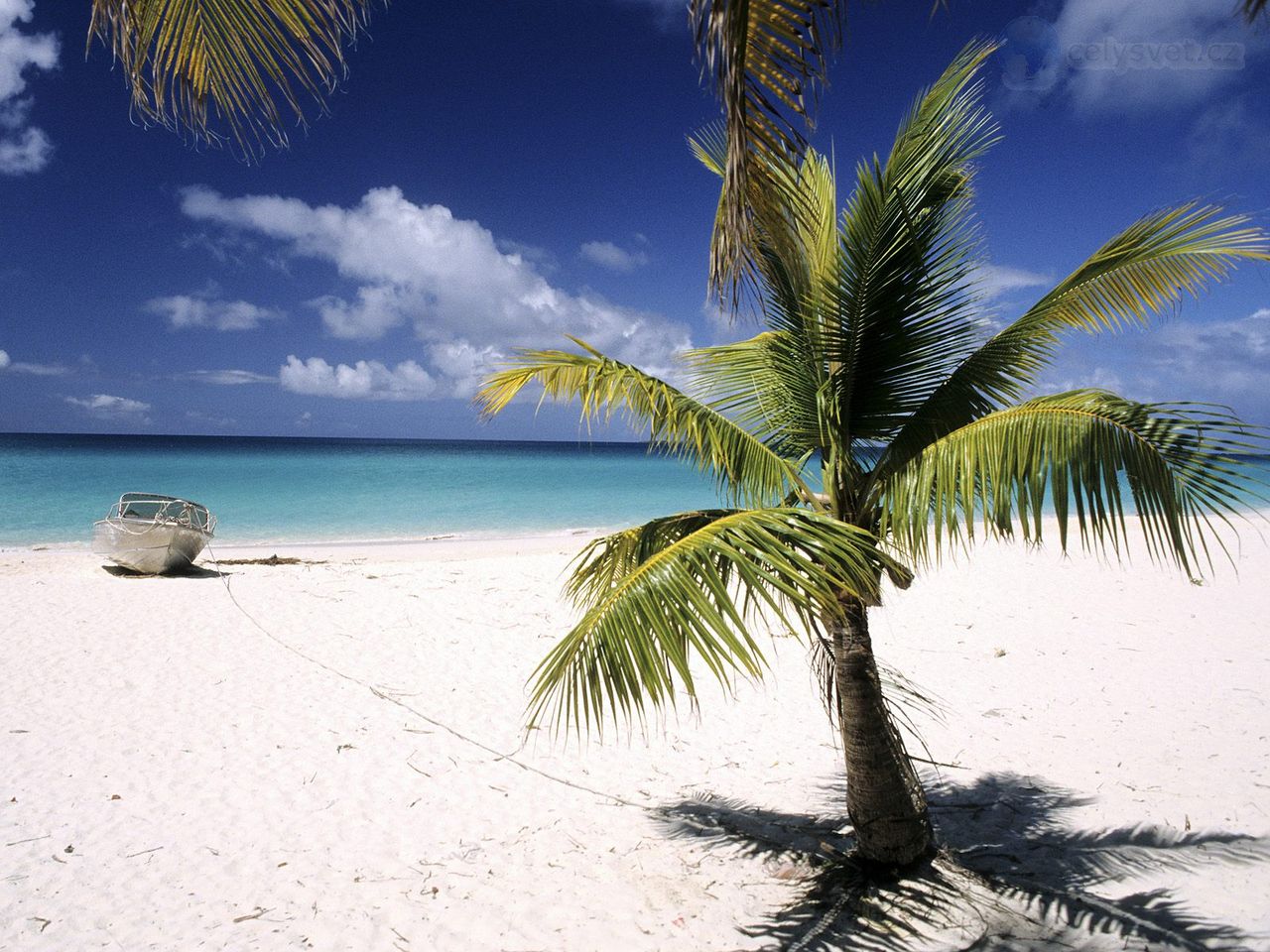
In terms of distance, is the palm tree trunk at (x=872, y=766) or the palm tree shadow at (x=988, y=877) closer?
the palm tree shadow at (x=988, y=877)

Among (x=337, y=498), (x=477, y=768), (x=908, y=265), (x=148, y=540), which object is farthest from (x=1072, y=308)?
(x=337, y=498)

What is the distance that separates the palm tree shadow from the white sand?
0.19 ft

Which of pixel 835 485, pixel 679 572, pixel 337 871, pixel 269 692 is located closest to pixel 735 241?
pixel 679 572

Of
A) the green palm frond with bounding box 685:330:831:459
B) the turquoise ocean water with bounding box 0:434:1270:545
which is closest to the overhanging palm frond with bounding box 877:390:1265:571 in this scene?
the green palm frond with bounding box 685:330:831:459

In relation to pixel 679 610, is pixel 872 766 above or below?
below

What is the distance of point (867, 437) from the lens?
355 centimetres

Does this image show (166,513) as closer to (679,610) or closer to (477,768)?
(477,768)

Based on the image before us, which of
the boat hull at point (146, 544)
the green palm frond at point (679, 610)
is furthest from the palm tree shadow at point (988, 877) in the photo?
the boat hull at point (146, 544)

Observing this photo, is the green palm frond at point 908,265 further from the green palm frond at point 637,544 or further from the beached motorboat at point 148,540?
the beached motorboat at point 148,540

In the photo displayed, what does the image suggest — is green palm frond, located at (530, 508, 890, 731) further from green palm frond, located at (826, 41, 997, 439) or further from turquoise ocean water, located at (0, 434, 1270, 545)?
turquoise ocean water, located at (0, 434, 1270, 545)

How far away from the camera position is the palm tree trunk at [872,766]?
3.56m

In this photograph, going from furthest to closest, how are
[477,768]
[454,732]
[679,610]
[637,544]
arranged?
[454,732]
[477,768]
[637,544]
[679,610]

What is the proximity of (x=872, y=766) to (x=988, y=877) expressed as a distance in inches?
41.5

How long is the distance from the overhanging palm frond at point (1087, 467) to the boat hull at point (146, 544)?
473 inches
